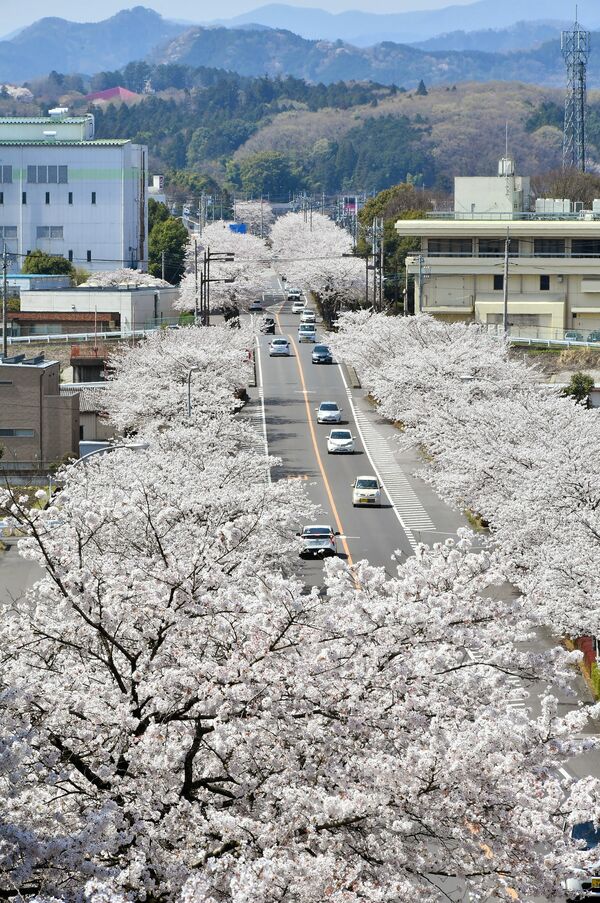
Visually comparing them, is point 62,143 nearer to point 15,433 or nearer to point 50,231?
point 50,231

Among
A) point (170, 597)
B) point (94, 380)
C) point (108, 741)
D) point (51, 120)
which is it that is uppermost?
point (51, 120)

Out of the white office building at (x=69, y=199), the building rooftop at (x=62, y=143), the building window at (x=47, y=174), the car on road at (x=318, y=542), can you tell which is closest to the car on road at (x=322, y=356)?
the car on road at (x=318, y=542)

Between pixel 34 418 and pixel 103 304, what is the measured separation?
33179 millimetres

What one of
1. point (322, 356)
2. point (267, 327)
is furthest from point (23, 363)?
point (267, 327)

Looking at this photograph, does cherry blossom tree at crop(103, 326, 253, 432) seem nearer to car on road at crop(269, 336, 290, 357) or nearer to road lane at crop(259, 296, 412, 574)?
road lane at crop(259, 296, 412, 574)

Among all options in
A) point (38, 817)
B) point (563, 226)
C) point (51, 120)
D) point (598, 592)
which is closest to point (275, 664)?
point (38, 817)

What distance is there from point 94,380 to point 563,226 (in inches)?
1039

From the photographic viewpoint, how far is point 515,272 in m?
78.4

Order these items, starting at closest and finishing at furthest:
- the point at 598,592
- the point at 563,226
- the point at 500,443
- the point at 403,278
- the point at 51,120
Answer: the point at 598,592 → the point at 500,443 → the point at 563,226 → the point at 403,278 → the point at 51,120

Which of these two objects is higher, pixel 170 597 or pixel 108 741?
pixel 170 597

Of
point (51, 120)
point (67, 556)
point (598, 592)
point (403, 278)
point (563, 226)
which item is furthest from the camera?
point (51, 120)

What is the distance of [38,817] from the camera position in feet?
40.3

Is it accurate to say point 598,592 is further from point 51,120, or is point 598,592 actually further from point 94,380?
point 51,120

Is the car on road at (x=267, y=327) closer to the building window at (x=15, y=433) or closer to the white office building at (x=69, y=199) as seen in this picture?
the white office building at (x=69, y=199)
